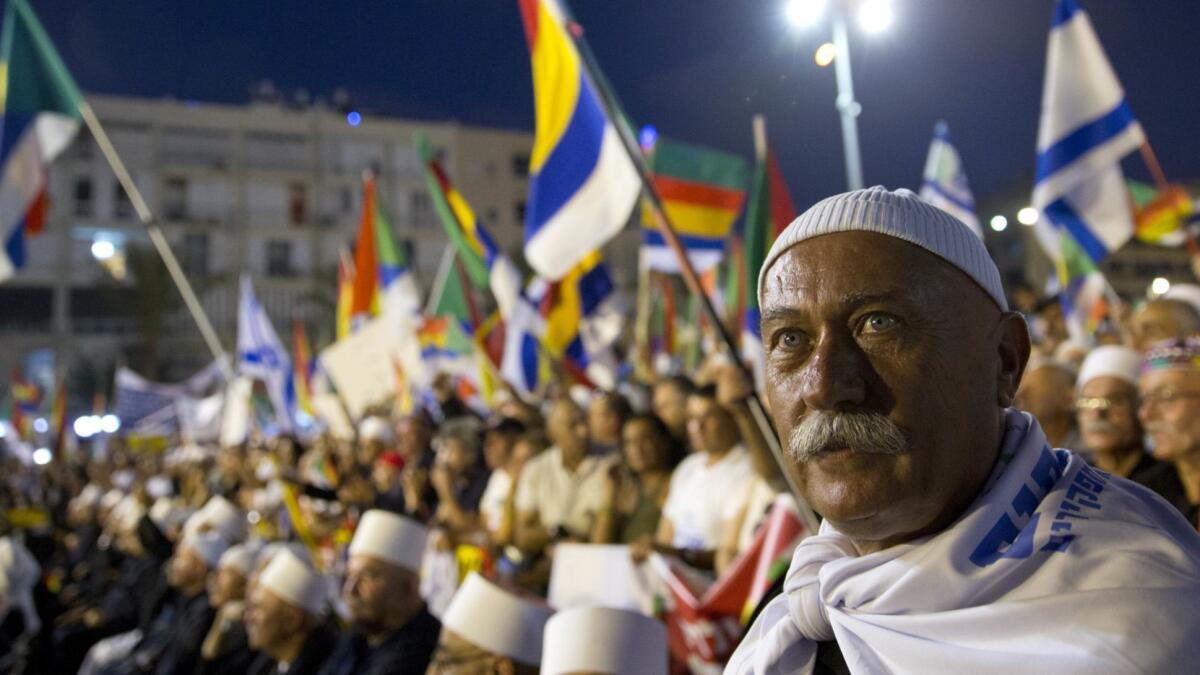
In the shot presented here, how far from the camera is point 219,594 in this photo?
6.09 m

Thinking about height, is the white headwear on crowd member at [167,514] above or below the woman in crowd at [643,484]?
below

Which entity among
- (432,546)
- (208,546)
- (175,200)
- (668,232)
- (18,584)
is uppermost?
(175,200)

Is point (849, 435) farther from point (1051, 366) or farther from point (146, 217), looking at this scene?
point (146, 217)

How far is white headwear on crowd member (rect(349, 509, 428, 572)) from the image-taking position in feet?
14.6

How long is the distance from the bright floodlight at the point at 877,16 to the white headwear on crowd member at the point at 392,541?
2.62 meters

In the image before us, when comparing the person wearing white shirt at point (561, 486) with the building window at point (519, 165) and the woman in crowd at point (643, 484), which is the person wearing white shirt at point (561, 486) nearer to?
the woman in crowd at point (643, 484)

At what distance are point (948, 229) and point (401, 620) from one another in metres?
3.39

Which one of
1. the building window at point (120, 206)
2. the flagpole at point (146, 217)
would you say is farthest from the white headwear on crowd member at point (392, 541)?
the building window at point (120, 206)

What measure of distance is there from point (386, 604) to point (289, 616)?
0.88 m

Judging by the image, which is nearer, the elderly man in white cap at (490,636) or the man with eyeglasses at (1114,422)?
the elderly man in white cap at (490,636)

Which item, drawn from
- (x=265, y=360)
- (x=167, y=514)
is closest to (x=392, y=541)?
(x=167, y=514)

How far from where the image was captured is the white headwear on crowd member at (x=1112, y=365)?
12.8 ft

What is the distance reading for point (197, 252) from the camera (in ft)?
170

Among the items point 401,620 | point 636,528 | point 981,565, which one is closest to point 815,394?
point 981,565
